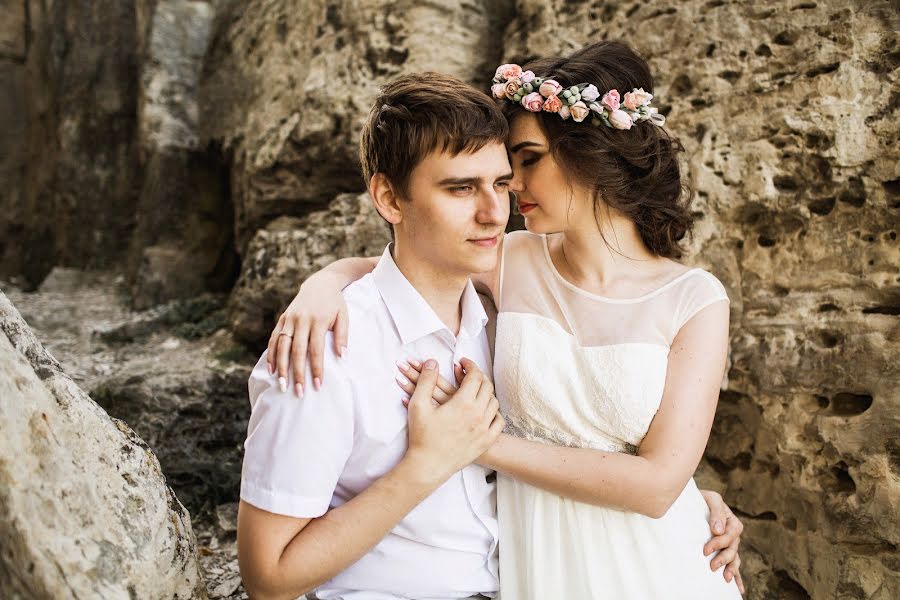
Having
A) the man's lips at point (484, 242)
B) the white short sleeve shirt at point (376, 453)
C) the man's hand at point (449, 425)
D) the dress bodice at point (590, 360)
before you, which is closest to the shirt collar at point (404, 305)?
the white short sleeve shirt at point (376, 453)

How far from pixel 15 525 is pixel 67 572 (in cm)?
16

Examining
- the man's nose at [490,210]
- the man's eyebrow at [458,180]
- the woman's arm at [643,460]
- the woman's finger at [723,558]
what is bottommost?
the woman's finger at [723,558]

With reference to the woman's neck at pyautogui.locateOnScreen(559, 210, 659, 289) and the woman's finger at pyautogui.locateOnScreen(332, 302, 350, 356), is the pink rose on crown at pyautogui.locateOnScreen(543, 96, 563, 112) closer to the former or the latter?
the woman's neck at pyautogui.locateOnScreen(559, 210, 659, 289)

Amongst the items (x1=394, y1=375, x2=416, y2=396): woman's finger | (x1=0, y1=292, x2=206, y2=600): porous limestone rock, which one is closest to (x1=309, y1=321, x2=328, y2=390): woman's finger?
(x1=394, y1=375, x2=416, y2=396): woman's finger

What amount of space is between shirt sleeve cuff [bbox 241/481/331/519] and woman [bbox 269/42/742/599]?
0.36m

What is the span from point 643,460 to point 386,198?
1.21 meters

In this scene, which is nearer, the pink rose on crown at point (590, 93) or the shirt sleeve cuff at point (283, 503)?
the shirt sleeve cuff at point (283, 503)

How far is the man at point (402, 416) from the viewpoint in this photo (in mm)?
1738

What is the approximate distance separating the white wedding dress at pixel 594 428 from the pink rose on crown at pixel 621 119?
1.92ft

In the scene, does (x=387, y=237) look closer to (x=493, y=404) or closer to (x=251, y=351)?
(x=251, y=351)

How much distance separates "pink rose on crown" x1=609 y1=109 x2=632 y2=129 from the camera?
2371mm

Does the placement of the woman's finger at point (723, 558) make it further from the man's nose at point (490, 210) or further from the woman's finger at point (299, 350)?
the woman's finger at point (299, 350)

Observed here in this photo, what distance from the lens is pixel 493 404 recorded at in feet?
6.75

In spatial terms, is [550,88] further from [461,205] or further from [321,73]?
[321,73]
